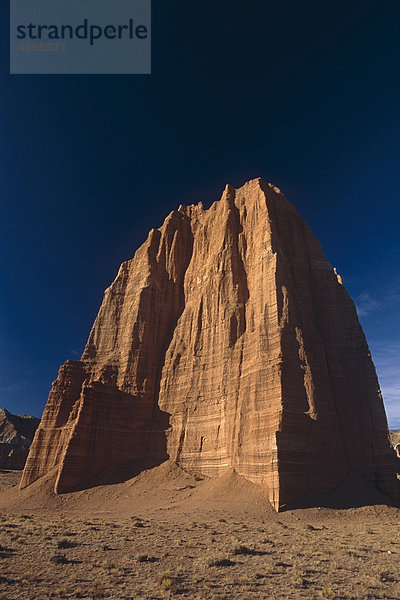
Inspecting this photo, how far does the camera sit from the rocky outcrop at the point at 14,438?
8162 cm

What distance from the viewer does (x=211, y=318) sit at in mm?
50875

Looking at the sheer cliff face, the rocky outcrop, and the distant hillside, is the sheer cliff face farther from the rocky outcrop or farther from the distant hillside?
the distant hillside

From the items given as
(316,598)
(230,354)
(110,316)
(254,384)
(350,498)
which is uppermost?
(110,316)

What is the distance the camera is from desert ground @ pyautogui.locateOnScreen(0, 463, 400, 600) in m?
13.1

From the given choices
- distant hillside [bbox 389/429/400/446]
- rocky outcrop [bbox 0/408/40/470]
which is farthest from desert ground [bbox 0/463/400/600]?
distant hillside [bbox 389/429/400/446]

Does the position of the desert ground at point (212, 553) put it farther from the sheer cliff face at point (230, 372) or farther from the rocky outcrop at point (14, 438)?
the rocky outcrop at point (14, 438)

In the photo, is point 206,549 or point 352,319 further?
point 352,319

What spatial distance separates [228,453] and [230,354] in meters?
10.9

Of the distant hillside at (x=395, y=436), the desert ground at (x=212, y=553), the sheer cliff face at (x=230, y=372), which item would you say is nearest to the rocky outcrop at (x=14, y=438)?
→ the sheer cliff face at (x=230, y=372)

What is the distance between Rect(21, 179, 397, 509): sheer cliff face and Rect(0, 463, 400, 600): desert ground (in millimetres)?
4247

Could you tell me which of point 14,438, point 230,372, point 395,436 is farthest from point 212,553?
point 395,436

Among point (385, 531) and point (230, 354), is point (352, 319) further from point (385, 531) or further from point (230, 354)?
point (385, 531)

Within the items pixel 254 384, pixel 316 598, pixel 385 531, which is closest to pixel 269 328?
pixel 254 384

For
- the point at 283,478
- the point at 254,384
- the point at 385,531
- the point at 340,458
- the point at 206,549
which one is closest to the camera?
the point at 206,549
